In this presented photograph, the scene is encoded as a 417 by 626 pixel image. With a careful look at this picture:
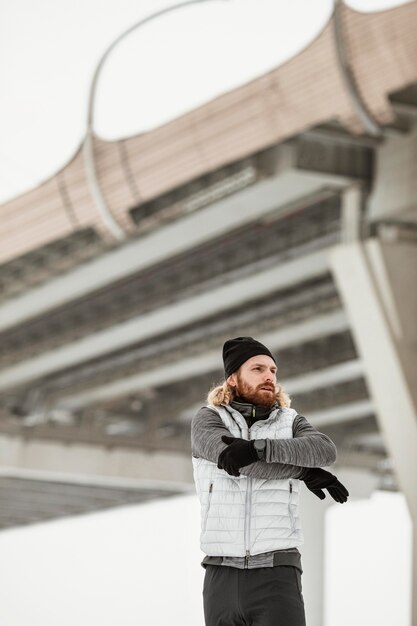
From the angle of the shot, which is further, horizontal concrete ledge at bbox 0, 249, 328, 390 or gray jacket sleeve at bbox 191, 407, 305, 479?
horizontal concrete ledge at bbox 0, 249, 328, 390

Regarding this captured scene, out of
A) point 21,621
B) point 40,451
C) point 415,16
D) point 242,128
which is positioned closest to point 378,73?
point 415,16

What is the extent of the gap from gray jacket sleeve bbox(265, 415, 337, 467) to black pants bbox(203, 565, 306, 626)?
35 centimetres

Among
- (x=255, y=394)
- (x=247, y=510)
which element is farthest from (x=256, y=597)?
(x=255, y=394)

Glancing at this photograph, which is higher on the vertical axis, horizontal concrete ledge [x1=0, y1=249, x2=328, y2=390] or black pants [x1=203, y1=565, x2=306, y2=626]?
horizontal concrete ledge [x1=0, y1=249, x2=328, y2=390]

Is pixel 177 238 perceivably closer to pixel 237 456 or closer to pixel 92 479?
pixel 237 456

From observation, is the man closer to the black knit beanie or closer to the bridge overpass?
the black knit beanie

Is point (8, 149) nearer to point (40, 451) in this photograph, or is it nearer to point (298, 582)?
point (298, 582)

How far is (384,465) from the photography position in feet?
138

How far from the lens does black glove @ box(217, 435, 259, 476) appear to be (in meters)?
3.44

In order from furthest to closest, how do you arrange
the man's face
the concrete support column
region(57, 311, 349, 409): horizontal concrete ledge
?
region(57, 311, 349, 409): horizontal concrete ledge
the concrete support column
the man's face

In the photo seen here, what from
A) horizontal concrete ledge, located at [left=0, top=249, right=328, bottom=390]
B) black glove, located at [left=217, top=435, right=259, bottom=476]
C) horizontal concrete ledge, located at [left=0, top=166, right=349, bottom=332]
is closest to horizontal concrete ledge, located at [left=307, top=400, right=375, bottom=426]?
horizontal concrete ledge, located at [left=0, top=249, right=328, bottom=390]

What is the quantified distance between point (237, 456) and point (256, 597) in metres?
0.46

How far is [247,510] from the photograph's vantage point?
142 inches

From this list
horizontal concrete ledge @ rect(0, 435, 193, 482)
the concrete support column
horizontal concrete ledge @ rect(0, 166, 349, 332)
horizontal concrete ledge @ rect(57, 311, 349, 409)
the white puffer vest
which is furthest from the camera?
horizontal concrete ledge @ rect(0, 435, 193, 482)
